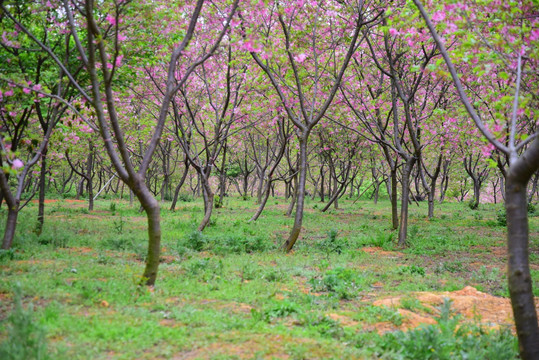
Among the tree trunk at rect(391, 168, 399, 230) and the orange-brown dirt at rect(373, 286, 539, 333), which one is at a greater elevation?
the tree trunk at rect(391, 168, 399, 230)

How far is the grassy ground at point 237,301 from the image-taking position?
13.1ft

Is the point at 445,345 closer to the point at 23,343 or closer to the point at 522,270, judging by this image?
the point at 522,270

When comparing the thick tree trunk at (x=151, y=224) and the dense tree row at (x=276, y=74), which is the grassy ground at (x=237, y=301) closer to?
the thick tree trunk at (x=151, y=224)

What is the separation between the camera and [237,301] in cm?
577

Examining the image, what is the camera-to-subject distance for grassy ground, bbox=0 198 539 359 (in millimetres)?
3982

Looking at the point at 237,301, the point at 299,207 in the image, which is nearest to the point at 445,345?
the point at 237,301

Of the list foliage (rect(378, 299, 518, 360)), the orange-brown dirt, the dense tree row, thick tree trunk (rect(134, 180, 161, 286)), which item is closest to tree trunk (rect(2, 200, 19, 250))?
the dense tree row

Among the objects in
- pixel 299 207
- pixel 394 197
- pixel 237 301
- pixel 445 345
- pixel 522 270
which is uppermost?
pixel 394 197

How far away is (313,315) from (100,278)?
350 centimetres

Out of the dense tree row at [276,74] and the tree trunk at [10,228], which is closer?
the dense tree row at [276,74]

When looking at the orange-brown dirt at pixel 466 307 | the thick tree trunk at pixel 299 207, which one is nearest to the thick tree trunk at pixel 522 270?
the orange-brown dirt at pixel 466 307

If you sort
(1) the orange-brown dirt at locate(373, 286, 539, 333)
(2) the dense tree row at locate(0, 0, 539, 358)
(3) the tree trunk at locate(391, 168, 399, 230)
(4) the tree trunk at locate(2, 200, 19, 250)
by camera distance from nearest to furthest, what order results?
(1) the orange-brown dirt at locate(373, 286, 539, 333) → (2) the dense tree row at locate(0, 0, 539, 358) → (4) the tree trunk at locate(2, 200, 19, 250) → (3) the tree trunk at locate(391, 168, 399, 230)

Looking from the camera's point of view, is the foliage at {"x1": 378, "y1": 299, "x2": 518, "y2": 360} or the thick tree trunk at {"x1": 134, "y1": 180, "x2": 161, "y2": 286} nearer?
the foliage at {"x1": 378, "y1": 299, "x2": 518, "y2": 360}

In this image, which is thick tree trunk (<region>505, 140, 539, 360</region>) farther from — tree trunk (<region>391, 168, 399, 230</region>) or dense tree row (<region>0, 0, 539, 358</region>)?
tree trunk (<region>391, 168, 399, 230</region>)
